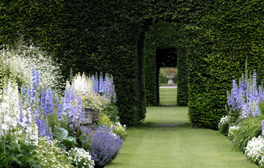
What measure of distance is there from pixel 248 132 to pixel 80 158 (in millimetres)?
3569

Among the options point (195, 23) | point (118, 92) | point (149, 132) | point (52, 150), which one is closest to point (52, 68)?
point (118, 92)

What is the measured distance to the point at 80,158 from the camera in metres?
5.58

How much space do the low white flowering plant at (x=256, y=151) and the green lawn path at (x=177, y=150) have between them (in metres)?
0.12

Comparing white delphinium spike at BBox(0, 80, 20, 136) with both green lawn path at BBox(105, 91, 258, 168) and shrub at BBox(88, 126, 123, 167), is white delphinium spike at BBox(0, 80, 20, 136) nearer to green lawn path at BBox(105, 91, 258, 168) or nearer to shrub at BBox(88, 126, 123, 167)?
shrub at BBox(88, 126, 123, 167)

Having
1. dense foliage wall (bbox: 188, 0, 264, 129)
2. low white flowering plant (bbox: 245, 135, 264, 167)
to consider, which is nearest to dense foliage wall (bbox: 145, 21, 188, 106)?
dense foliage wall (bbox: 188, 0, 264, 129)

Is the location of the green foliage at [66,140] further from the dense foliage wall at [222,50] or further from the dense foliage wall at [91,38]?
the dense foliage wall at [222,50]

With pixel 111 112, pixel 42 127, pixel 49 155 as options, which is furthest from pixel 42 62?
pixel 49 155

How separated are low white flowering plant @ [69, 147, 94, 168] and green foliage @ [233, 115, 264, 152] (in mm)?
3282

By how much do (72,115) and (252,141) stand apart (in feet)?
10.9

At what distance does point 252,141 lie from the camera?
6762 millimetres

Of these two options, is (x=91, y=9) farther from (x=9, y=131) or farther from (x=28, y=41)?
(x=9, y=131)

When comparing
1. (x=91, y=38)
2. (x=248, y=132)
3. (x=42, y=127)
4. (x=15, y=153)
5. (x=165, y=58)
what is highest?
(x=91, y=38)

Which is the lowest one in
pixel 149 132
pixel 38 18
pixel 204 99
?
pixel 149 132

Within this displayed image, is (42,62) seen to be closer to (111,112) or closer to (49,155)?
(111,112)
